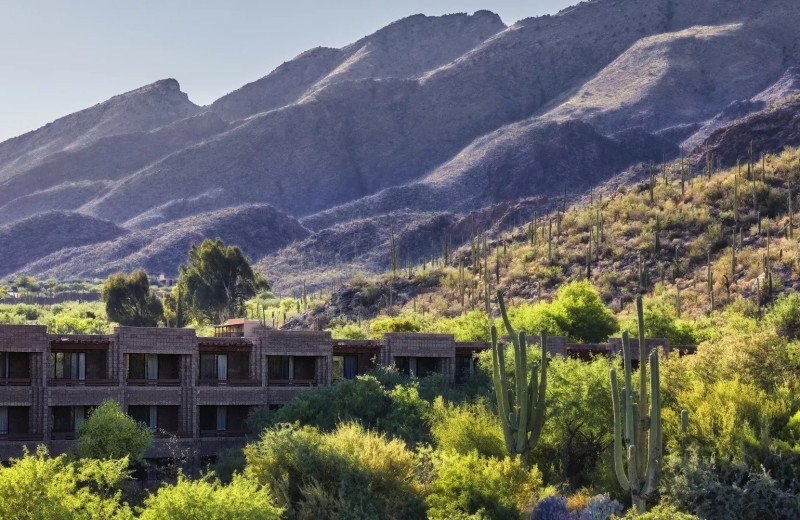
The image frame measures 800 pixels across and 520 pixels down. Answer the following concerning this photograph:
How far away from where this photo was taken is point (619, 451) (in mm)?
39688

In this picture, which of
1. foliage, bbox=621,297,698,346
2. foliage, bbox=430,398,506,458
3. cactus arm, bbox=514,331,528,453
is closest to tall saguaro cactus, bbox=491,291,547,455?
cactus arm, bbox=514,331,528,453

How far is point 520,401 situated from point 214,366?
20775 mm

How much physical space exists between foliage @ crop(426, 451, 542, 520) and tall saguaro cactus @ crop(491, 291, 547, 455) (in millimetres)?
1007

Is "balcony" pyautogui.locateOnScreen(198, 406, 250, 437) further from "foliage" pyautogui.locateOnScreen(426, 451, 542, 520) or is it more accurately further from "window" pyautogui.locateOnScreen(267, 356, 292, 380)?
"foliage" pyautogui.locateOnScreen(426, 451, 542, 520)

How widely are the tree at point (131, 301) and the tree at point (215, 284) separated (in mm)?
3036

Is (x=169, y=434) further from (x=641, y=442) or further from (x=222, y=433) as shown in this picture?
(x=641, y=442)

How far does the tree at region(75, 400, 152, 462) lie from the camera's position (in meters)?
53.5

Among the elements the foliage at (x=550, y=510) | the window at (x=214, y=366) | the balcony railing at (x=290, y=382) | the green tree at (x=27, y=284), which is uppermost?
the green tree at (x=27, y=284)

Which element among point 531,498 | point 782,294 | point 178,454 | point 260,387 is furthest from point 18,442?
point 782,294

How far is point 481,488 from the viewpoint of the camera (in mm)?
44000

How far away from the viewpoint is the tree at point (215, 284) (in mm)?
118375

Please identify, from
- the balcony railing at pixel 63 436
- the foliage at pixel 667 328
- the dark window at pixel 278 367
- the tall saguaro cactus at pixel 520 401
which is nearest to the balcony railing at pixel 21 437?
the balcony railing at pixel 63 436

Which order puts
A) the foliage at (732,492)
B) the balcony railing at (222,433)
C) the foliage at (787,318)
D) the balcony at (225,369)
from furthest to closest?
1. the foliage at (787,318)
2. the balcony at (225,369)
3. the balcony railing at (222,433)
4. the foliage at (732,492)

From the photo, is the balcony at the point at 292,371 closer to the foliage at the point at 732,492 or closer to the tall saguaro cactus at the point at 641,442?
the foliage at the point at 732,492
